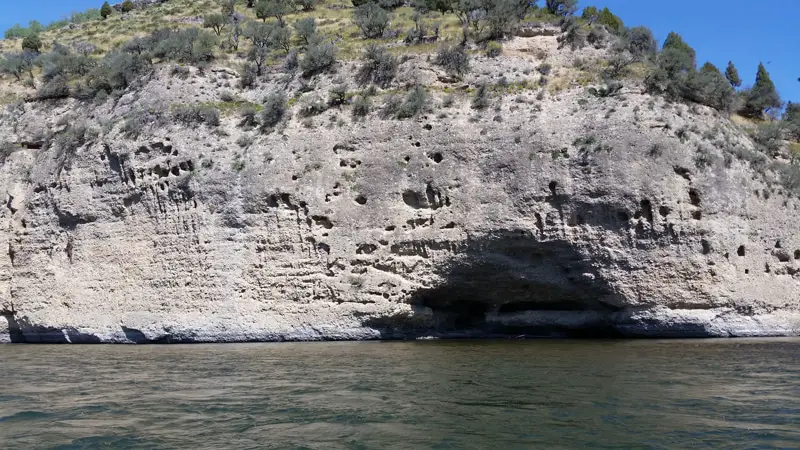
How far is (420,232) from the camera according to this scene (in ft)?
65.8

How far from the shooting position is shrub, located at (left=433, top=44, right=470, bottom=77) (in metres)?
23.8

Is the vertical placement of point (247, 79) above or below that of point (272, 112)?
above

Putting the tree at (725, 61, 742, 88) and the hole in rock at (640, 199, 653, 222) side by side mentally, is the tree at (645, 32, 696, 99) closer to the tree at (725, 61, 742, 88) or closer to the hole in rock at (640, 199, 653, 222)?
the hole in rock at (640, 199, 653, 222)

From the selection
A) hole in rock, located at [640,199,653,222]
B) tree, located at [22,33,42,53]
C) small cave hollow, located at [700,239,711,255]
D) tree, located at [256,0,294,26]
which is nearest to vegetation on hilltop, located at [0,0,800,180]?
tree, located at [22,33,42,53]

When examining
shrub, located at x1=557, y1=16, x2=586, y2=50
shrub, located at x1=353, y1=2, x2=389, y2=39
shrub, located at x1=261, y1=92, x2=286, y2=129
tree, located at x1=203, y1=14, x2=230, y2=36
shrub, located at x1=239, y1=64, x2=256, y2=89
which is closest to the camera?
shrub, located at x1=261, y1=92, x2=286, y2=129

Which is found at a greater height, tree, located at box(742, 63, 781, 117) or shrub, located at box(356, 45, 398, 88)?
shrub, located at box(356, 45, 398, 88)

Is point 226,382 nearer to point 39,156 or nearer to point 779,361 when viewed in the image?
point 779,361

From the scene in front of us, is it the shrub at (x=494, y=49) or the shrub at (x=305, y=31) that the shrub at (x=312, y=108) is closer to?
the shrub at (x=305, y=31)

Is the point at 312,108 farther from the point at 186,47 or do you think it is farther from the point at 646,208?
the point at 646,208

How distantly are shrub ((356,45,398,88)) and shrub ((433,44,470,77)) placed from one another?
165 centimetres

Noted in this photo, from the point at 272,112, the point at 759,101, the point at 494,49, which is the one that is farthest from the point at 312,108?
the point at 759,101

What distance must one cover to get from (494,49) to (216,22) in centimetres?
1404

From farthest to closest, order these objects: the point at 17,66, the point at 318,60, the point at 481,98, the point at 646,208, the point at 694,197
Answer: the point at 17,66, the point at 318,60, the point at 481,98, the point at 694,197, the point at 646,208

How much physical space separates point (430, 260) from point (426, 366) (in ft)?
22.2
